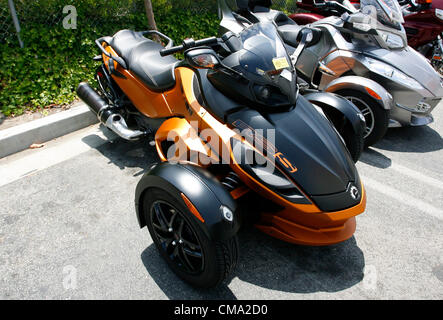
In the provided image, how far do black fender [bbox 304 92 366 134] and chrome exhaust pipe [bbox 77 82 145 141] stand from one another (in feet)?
5.59

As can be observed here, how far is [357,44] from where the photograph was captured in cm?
398

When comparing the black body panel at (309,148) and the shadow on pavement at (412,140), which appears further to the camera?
the shadow on pavement at (412,140)

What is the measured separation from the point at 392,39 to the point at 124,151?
11.2ft

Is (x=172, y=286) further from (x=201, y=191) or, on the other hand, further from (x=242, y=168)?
(x=242, y=168)

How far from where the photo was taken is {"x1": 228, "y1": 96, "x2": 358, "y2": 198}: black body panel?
1.92 metres

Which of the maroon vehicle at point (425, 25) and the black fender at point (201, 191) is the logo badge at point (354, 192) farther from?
the maroon vehicle at point (425, 25)

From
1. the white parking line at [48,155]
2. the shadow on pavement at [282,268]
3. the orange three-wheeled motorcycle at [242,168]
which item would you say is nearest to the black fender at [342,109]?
the orange three-wheeled motorcycle at [242,168]

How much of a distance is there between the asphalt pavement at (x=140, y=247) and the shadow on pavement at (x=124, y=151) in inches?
0.8

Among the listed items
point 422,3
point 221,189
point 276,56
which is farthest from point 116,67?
point 422,3

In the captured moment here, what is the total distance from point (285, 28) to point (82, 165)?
Answer: 338 centimetres

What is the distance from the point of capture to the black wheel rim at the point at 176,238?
192 cm

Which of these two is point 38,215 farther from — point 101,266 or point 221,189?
point 221,189

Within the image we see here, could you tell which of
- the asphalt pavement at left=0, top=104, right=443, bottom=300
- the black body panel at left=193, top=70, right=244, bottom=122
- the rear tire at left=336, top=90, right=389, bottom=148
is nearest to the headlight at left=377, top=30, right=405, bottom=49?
the rear tire at left=336, top=90, right=389, bottom=148

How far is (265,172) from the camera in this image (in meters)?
1.95
